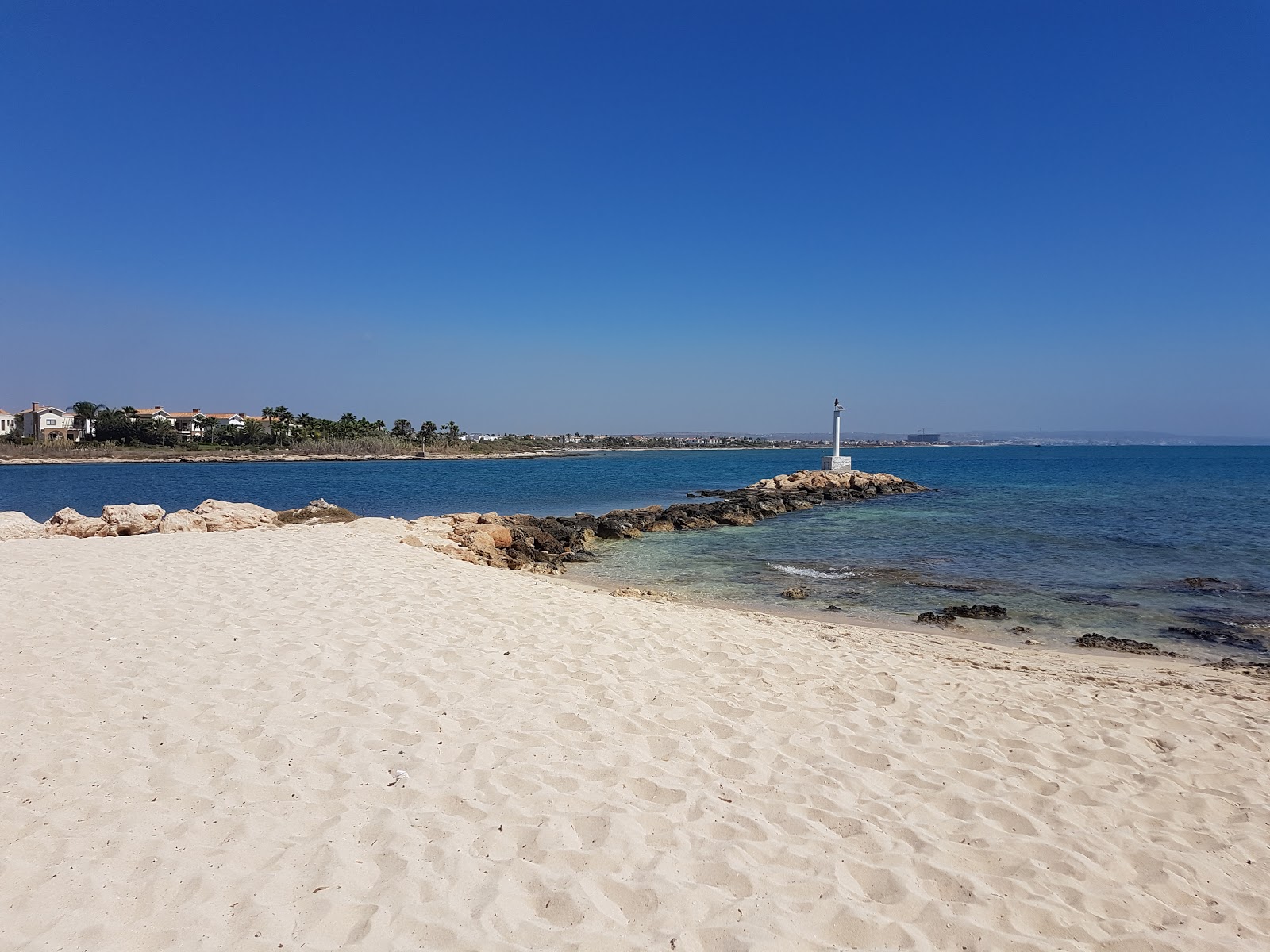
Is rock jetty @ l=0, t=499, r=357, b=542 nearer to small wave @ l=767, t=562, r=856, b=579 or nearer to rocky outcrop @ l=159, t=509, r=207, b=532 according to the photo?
rocky outcrop @ l=159, t=509, r=207, b=532

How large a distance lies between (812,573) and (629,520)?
375 inches

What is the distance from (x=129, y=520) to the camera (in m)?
15.0

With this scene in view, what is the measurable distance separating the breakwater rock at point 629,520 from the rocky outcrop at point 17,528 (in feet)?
28.2

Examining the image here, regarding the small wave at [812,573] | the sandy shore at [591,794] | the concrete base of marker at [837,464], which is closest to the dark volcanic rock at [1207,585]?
the small wave at [812,573]

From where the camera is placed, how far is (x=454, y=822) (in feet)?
11.4

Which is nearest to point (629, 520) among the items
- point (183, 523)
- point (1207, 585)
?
point (183, 523)

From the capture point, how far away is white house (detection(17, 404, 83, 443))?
292 feet

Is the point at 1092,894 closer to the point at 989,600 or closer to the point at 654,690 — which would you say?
the point at 654,690

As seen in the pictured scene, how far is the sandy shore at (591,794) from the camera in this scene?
287cm

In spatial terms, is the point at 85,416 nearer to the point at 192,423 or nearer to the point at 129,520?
the point at 192,423

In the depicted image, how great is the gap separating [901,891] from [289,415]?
114 m

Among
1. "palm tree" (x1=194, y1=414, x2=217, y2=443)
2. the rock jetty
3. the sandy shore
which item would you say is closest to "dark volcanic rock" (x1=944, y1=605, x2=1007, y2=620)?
the sandy shore

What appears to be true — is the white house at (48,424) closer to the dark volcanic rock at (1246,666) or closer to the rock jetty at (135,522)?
the rock jetty at (135,522)

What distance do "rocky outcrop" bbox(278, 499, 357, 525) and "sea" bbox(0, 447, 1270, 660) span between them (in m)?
6.49
